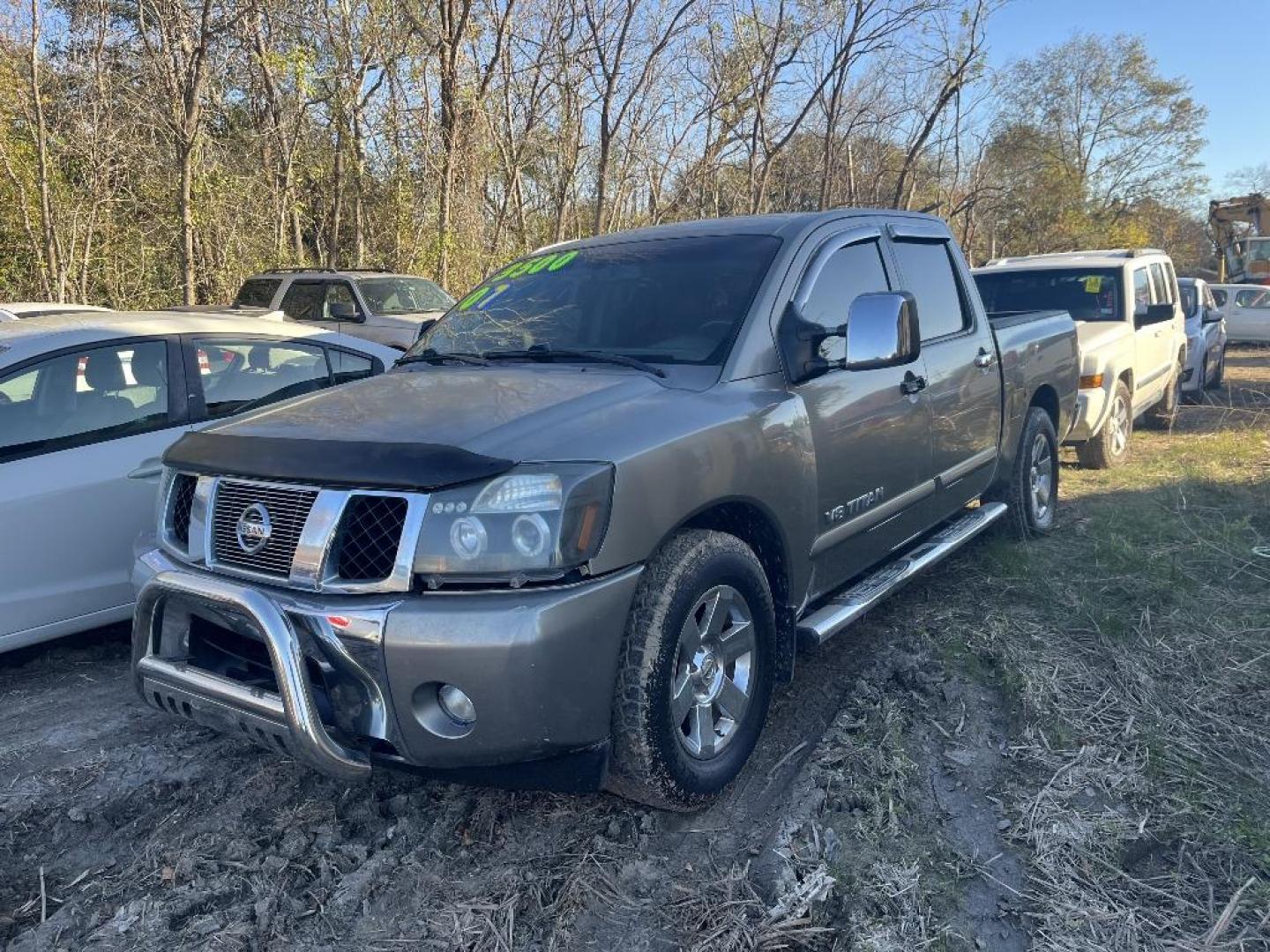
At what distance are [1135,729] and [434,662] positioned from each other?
8.07 feet

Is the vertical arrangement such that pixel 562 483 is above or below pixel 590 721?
above

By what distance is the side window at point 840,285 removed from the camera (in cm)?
357

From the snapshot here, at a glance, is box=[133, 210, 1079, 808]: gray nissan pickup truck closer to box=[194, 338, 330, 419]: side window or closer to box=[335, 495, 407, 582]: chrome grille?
box=[335, 495, 407, 582]: chrome grille

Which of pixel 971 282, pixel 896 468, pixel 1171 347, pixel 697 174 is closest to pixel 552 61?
pixel 697 174

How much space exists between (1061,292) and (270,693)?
799 cm

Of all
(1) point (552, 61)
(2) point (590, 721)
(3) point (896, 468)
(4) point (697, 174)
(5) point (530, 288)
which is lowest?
(2) point (590, 721)

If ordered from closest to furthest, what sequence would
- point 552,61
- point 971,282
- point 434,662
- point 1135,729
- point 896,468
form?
point 434,662 → point 1135,729 → point 896,468 → point 971,282 → point 552,61

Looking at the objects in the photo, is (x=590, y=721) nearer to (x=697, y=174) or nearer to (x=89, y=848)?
(x=89, y=848)

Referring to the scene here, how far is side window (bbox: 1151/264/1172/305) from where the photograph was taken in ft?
29.8

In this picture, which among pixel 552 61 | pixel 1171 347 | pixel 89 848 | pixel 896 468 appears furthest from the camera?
pixel 552 61

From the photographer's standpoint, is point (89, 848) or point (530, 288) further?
point (530, 288)

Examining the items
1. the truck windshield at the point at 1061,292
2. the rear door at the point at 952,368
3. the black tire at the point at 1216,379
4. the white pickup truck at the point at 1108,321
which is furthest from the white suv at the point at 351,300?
the black tire at the point at 1216,379

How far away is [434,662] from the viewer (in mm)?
2322

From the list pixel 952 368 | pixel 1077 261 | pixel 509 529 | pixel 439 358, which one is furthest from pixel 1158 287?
pixel 509 529
